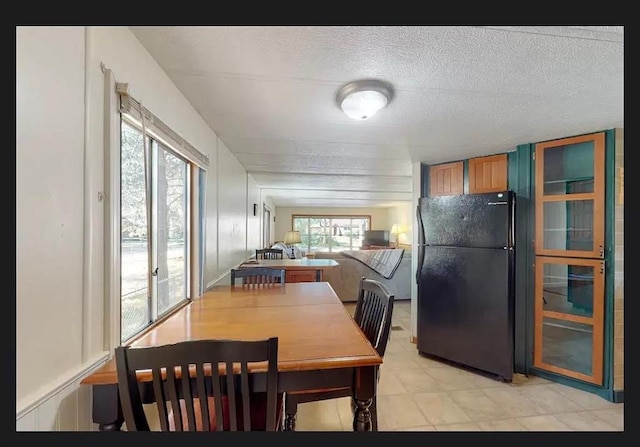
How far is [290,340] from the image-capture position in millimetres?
1167

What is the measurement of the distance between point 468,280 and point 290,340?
217cm

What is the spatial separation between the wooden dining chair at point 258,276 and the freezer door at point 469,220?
163cm

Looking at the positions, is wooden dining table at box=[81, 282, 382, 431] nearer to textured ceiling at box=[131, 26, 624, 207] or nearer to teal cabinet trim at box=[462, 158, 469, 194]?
textured ceiling at box=[131, 26, 624, 207]

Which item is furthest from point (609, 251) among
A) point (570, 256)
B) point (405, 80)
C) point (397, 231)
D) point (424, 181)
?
point (397, 231)

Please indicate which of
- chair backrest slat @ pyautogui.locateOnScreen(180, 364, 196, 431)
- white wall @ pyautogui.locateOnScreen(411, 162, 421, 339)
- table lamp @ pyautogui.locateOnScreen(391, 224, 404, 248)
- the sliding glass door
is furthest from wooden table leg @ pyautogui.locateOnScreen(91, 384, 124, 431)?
table lamp @ pyautogui.locateOnScreen(391, 224, 404, 248)

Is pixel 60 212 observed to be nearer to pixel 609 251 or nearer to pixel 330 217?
pixel 609 251

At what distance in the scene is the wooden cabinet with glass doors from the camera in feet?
7.45

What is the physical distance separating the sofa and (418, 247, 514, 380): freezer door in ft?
6.55

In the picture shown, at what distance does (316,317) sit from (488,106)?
166 centimetres

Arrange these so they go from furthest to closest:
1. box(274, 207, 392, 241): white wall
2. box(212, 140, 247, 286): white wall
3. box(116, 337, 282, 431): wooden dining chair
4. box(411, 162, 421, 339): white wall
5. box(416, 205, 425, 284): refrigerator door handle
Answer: box(274, 207, 392, 241): white wall < box(411, 162, 421, 339): white wall < box(416, 205, 425, 284): refrigerator door handle < box(212, 140, 247, 286): white wall < box(116, 337, 282, 431): wooden dining chair

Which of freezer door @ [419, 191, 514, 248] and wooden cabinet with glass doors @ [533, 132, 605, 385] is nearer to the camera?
wooden cabinet with glass doors @ [533, 132, 605, 385]

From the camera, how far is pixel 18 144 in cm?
72

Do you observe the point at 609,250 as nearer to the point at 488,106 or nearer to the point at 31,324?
the point at 488,106

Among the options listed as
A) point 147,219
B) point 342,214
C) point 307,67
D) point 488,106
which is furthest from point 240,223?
point 342,214
